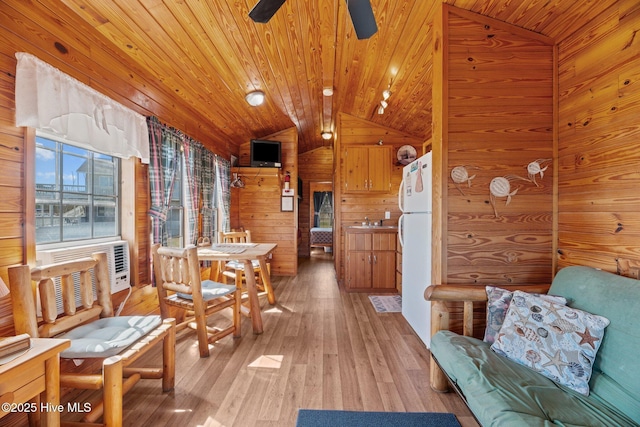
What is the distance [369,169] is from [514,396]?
11.3ft

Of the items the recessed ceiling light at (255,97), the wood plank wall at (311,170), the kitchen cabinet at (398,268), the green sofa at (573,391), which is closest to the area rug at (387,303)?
the kitchen cabinet at (398,268)

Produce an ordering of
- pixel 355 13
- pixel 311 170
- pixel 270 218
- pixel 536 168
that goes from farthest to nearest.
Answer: pixel 311 170
pixel 270 218
pixel 536 168
pixel 355 13

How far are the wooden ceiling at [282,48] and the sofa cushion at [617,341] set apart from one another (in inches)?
63.2

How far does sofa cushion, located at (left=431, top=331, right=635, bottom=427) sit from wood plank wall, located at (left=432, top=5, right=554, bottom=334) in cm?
55

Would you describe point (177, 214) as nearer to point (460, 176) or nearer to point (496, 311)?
point (460, 176)

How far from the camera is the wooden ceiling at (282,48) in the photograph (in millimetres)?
1721

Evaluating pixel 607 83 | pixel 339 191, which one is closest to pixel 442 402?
pixel 607 83

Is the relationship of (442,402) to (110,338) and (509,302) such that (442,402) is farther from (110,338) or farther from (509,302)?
(110,338)

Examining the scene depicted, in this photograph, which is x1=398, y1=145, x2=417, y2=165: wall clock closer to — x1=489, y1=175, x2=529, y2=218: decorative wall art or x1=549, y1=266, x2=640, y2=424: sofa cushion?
x1=489, y1=175, x2=529, y2=218: decorative wall art

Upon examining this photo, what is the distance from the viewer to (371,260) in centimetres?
379

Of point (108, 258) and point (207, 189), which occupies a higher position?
point (207, 189)

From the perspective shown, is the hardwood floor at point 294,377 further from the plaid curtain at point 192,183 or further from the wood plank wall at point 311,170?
the wood plank wall at point 311,170

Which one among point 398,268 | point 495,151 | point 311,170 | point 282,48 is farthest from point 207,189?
point 311,170

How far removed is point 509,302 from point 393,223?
2.80 m
